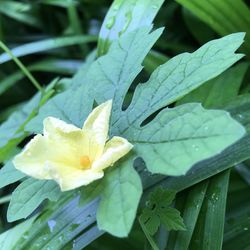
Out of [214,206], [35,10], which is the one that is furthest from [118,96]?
[35,10]

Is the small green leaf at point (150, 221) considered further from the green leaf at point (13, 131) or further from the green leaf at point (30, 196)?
the green leaf at point (13, 131)

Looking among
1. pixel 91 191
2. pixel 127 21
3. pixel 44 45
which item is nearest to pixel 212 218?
pixel 91 191

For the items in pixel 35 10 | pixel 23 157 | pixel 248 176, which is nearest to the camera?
pixel 23 157

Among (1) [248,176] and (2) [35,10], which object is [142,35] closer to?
(1) [248,176]

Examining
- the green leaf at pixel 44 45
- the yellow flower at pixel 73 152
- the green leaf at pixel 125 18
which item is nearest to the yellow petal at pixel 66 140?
the yellow flower at pixel 73 152

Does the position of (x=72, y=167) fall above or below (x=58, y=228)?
above

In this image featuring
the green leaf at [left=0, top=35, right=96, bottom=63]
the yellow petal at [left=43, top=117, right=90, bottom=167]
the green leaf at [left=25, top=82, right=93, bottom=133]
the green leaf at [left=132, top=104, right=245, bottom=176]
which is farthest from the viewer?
the green leaf at [left=0, top=35, right=96, bottom=63]

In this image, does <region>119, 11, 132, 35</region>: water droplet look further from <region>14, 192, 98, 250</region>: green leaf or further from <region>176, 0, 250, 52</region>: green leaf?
<region>14, 192, 98, 250</region>: green leaf

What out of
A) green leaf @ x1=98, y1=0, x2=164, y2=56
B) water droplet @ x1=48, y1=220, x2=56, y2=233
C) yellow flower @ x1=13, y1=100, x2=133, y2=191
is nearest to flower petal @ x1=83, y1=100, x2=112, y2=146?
yellow flower @ x1=13, y1=100, x2=133, y2=191
